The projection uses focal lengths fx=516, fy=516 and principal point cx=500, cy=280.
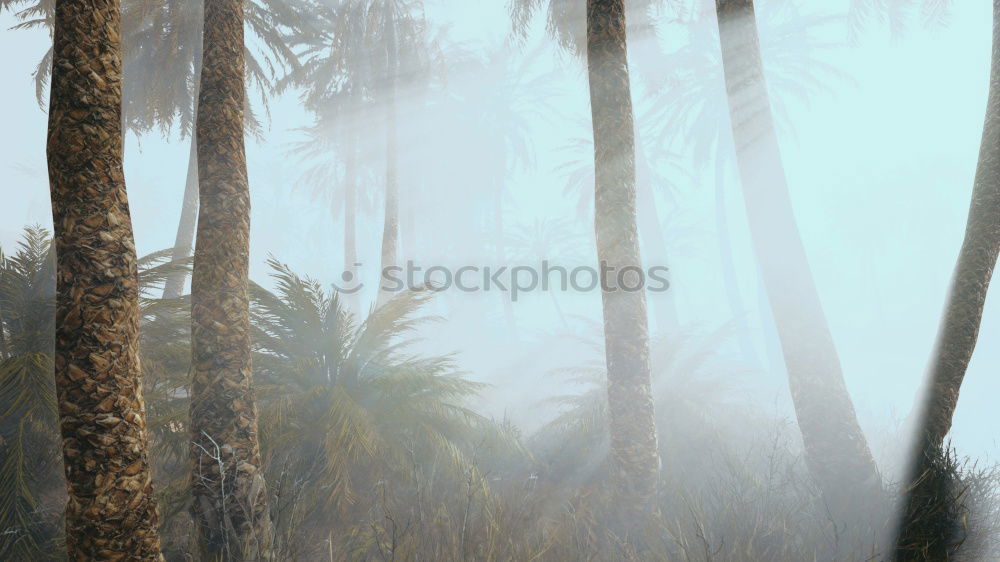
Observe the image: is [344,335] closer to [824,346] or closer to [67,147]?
[67,147]

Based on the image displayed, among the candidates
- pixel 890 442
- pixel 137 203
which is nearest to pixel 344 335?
pixel 890 442

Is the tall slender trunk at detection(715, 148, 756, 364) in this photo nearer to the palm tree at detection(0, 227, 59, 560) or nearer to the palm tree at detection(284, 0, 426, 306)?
the palm tree at detection(284, 0, 426, 306)

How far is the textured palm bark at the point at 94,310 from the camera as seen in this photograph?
232 cm

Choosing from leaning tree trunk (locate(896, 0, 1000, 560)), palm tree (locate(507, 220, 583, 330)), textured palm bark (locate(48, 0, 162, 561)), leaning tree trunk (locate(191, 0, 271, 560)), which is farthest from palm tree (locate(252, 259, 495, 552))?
palm tree (locate(507, 220, 583, 330))

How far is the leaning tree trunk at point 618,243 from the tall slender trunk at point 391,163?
8.07 meters

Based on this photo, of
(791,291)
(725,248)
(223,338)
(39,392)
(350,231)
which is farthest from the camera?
(725,248)

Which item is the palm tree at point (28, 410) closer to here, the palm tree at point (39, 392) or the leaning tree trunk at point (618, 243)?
the palm tree at point (39, 392)

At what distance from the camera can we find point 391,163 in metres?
13.1

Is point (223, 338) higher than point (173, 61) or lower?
lower

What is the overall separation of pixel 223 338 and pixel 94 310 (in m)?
1.25

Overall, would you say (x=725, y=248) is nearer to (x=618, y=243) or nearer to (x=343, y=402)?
(x=618, y=243)

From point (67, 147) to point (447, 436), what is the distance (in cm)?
424

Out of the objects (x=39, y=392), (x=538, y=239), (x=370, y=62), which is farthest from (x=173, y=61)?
(x=538, y=239)

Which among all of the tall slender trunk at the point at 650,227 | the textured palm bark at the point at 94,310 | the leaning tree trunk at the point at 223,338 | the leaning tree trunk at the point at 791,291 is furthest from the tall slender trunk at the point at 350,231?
the textured palm bark at the point at 94,310
